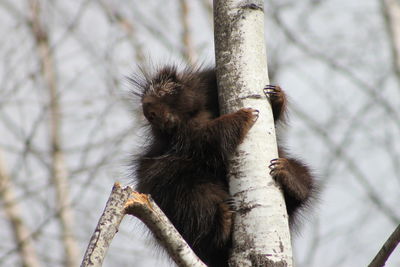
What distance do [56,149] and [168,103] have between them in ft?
16.8

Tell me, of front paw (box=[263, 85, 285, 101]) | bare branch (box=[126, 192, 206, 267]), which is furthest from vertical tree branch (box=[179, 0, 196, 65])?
bare branch (box=[126, 192, 206, 267])

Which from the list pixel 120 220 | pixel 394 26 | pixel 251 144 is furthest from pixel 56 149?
pixel 120 220

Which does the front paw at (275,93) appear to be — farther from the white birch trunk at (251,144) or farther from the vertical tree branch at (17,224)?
the vertical tree branch at (17,224)

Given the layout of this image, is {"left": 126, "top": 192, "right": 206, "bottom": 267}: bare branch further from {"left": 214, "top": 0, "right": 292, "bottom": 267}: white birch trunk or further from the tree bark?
{"left": 214, "top": 0, "right": 292, "bottom": 267}: white birch trunk

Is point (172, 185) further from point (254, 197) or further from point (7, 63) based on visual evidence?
point (7, 63)

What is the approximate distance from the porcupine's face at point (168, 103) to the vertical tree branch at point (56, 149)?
356 centimetres

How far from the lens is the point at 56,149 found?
309 inches

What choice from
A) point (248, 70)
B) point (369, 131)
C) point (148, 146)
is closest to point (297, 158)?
point (148, 146)

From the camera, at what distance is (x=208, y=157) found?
2.90 m

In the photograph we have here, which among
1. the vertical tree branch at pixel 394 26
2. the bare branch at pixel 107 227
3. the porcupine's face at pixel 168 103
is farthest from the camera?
the vertical tree branch at pixel 394 26

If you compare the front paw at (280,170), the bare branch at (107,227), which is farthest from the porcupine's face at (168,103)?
the bare branch at (107,227)

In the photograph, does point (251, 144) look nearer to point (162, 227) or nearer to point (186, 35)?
point (162, 227)

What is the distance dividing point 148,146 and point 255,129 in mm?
956

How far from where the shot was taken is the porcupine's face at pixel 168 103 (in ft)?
9.58
